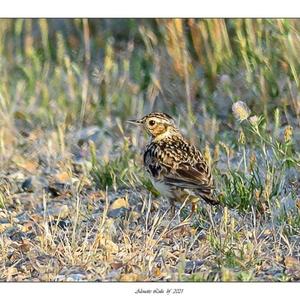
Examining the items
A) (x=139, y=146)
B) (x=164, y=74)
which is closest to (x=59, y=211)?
(x=139, y=146)

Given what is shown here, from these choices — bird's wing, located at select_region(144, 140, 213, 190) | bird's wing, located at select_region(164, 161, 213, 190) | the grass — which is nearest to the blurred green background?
the grass

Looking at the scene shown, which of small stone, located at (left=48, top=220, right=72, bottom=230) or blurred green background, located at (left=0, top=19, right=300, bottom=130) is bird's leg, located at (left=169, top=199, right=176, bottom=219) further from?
blurred green background, located at (left=0, top=19, right=300, bottom=130)

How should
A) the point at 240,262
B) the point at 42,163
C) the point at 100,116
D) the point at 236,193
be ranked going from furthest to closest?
the point at 100,116
the point at 42,163
the point at 236,193
the point at 240,262

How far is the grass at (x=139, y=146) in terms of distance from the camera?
21.3 ft

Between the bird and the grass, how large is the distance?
0.14 m

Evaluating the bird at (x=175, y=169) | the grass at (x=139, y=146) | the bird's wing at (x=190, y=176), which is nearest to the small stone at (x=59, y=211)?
the grass at (x=139, y=146)

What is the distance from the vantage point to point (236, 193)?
7.05 m

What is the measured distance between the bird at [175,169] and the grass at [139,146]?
0.14m

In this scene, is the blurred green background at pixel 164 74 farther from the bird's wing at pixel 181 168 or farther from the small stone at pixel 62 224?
the small stone at pixel 62 224

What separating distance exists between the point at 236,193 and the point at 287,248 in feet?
2.13

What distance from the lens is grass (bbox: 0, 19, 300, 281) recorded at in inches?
255

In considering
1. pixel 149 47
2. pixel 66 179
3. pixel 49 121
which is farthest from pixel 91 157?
pixel 149 47

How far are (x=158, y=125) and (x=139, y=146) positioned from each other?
72 cm

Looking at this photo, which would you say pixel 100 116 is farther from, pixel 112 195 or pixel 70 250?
pixel 70 250
